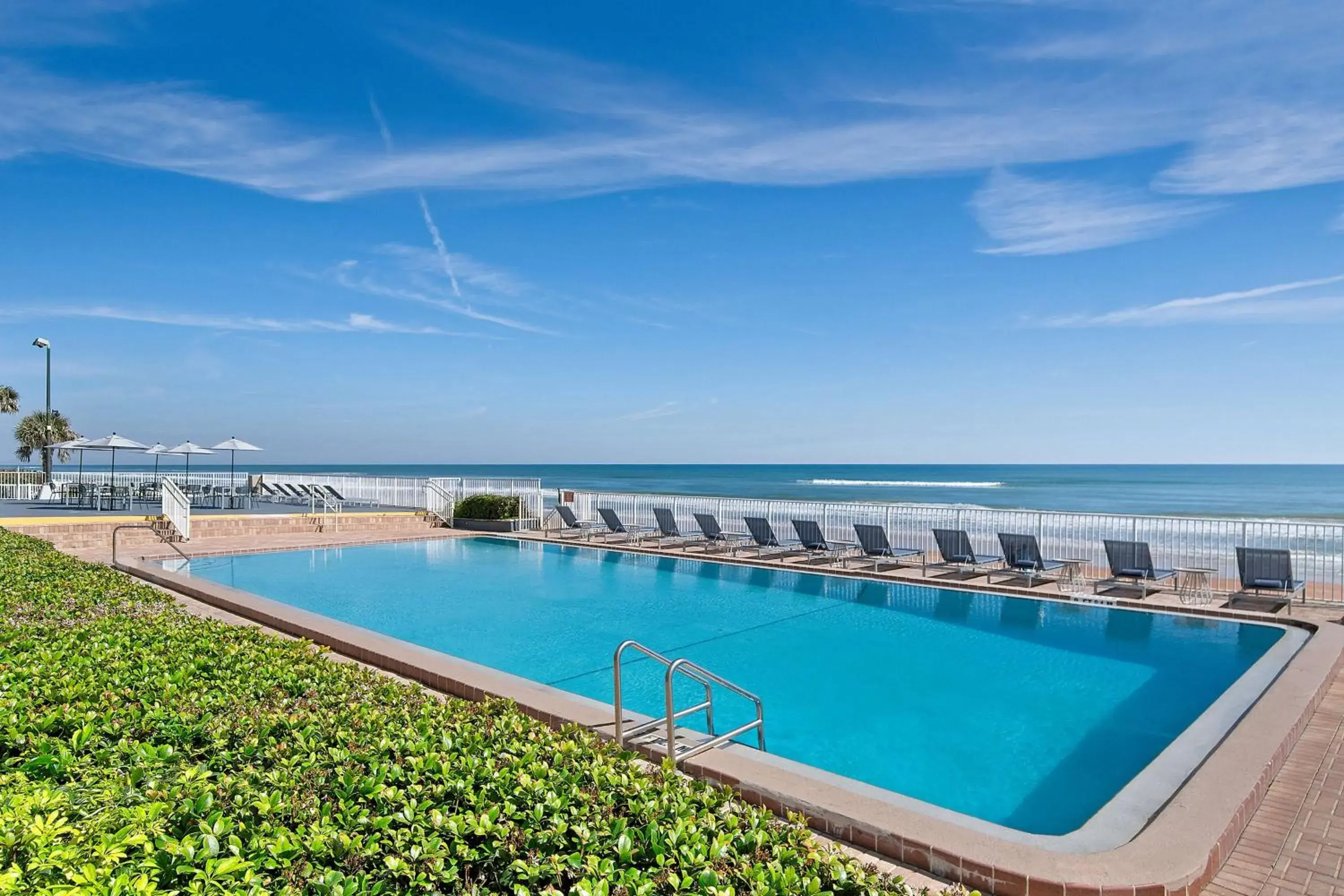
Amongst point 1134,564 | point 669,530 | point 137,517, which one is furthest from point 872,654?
point 137,517

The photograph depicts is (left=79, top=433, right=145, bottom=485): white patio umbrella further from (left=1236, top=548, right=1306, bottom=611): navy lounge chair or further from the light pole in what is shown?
(left=1236, top=548, right=1306, bottom=611): navy lounge chair

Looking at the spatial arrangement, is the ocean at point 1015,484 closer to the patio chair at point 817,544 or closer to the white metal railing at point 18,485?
the white metal railing at point 18,485

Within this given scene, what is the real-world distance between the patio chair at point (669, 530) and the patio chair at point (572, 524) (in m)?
1.98

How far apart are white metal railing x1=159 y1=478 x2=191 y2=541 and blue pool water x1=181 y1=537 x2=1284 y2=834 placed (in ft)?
5.63

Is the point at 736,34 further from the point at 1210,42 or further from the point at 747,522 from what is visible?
the point at 747,522

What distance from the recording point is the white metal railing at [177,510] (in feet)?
53.0

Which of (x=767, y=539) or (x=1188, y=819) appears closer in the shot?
(x=1188, y=819)

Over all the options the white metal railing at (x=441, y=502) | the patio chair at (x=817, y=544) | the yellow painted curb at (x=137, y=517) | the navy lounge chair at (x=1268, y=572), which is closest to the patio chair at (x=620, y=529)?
the patio chair at (x=817, y=544)

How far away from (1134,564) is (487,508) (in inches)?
565

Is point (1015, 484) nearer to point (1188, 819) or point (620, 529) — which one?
point (620, 529)

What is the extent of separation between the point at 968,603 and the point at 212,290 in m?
22.1

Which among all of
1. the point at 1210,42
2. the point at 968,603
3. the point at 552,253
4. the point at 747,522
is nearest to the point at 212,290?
the point at 552,253

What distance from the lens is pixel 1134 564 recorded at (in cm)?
1125

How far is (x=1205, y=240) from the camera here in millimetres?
17422
